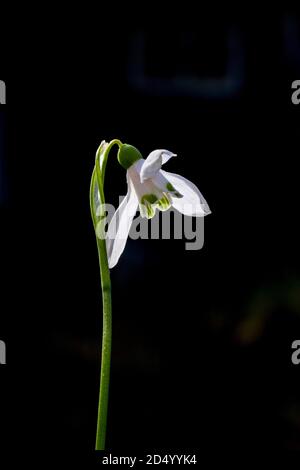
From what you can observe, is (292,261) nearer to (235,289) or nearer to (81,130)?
(235,289)

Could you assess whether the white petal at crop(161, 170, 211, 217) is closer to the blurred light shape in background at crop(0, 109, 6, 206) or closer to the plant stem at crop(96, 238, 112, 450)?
the plant stem at crop(96, 238, 112, 450)

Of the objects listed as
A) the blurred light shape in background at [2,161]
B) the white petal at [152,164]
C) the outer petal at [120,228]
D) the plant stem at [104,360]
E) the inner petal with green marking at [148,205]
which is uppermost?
the blurred light shape in background at [2,161]

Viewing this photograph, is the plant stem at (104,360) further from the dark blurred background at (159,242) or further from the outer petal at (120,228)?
the dark blurred background at (159,242)

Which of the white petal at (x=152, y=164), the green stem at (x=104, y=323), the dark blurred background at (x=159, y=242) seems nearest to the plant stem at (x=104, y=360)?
the green stem at (x=104, y=323)

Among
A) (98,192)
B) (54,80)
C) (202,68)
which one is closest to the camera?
(98,192)

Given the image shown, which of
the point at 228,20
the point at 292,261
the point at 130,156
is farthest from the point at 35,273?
the point at 130,156

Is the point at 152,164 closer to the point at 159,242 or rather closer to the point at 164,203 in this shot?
the point at 164,203

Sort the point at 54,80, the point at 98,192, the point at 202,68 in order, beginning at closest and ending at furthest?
1. the point at 98,192
2. the point at 54,80
3. the point at 202,68

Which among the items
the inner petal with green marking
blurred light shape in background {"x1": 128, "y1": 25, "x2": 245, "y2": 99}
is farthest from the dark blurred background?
the inner petal with green marking

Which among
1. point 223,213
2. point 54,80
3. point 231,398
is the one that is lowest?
point 231,398
